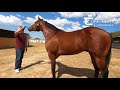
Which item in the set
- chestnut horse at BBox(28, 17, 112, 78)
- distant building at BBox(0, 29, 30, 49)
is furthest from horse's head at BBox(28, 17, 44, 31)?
distant building at BBox(0, 29, 30, 49)

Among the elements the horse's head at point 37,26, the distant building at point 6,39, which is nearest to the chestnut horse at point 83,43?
the horse's head at point 37,26

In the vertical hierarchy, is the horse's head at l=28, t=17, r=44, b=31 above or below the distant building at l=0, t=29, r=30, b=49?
above

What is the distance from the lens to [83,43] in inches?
153

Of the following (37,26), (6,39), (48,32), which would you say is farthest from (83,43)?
(6,39)

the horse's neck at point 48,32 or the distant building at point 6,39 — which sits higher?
the horse's neck at point 48,32

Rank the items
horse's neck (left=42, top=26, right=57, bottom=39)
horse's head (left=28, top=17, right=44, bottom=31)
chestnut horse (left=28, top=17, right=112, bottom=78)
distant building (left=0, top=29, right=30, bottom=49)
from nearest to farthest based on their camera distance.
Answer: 1. chestnut horse (left=28, top=17, right=112, bottom=78)
2. horse's neck (left=42, top=26, right=57, bottom=39)
3. horse's head (left=28, top=17, right=44, bottom=31)
4. distant building (left=0, top=29, right=30, bottom=49)

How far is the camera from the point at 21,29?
482cm

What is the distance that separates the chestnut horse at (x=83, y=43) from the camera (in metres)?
3.69

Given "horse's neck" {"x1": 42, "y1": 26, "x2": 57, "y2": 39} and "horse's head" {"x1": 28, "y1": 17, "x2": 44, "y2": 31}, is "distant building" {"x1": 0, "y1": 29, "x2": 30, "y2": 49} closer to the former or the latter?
"horse's head" {"x1": 28, "y1": 17, "x2": 44, "y2": 31}

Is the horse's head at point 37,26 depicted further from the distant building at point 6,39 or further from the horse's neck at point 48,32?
the distant building at point 6,39

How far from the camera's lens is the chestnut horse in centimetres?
369

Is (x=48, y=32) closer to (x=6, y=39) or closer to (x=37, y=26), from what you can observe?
(x=37, y=26)
